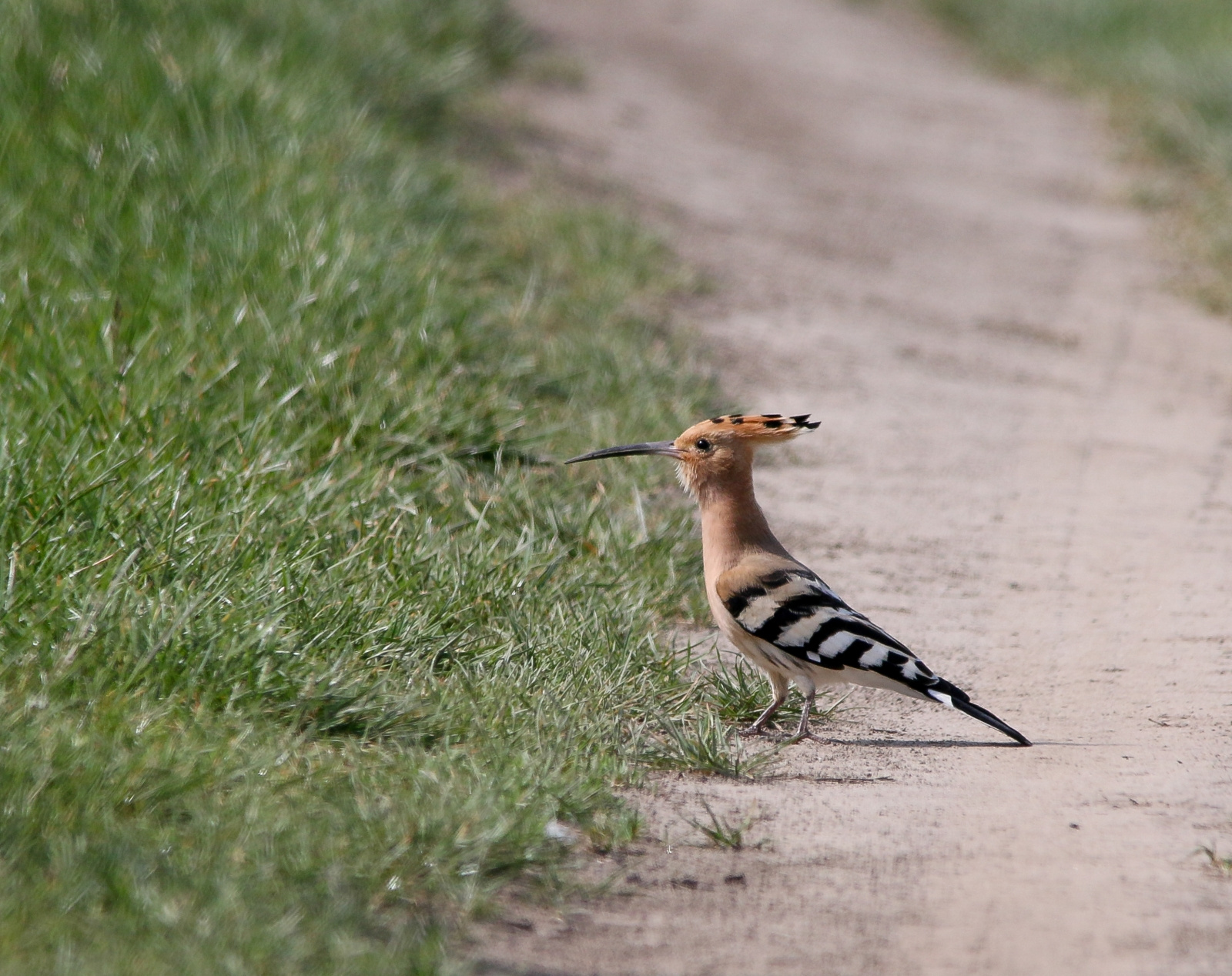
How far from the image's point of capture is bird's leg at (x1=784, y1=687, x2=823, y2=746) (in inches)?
137

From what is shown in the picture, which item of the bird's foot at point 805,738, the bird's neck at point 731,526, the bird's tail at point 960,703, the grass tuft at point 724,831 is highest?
the bird's neck at point 731,526

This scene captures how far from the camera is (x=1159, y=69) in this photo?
10805mm

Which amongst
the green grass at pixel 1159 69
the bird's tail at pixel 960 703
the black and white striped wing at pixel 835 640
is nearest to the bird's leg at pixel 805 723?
the black and white striped wing at pixel 835 640

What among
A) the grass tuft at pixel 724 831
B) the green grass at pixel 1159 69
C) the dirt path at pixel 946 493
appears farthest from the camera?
the green grass at pixel 1159 69

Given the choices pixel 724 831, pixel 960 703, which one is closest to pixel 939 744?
pixel 960 703

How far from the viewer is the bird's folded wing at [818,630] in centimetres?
340

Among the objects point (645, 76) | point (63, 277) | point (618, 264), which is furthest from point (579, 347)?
point (645, 76)

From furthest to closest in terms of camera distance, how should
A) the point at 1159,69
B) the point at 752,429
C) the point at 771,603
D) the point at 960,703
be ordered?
1. the point at 1159,69
2. the point at 752,429
3. the point at 771,603
4. the point at 960,703

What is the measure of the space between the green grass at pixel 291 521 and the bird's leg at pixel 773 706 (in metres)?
0.15

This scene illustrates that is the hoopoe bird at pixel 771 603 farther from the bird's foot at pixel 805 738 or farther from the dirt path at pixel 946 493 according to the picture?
the dirt path at pixel 946 493

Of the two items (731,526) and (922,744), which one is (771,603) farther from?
(922,744)

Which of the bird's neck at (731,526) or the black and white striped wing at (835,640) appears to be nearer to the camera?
the black and white striped wing at (835,640)

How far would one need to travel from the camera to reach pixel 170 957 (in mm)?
2207

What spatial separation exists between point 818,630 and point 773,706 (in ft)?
0.87
